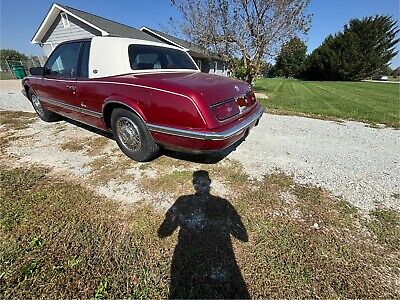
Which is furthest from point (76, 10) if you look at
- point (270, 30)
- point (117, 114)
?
point (117, 114)

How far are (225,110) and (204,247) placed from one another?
155cm

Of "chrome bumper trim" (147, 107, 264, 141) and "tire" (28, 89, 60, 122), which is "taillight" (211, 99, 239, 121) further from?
"tire" (28, 89, 60, 122)

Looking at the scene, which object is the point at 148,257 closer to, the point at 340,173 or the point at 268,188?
the point at 268,188

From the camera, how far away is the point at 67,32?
16.9 metres

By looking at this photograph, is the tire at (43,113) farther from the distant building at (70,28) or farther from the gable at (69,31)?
the gable at (69,31)

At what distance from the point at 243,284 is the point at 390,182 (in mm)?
2745

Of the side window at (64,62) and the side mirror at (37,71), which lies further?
the side mirror at (37,71)

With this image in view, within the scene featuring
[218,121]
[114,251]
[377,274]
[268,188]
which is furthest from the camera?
[268,188]

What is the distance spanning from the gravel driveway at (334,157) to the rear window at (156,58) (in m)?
1.83

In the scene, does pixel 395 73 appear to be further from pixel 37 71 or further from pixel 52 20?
pixel 37 71

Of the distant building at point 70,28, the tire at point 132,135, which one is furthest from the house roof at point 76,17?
the tire at point 132,135

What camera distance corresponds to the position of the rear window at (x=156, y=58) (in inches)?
140

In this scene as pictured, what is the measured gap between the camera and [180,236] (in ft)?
7.11

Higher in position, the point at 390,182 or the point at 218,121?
the point at 218,121
